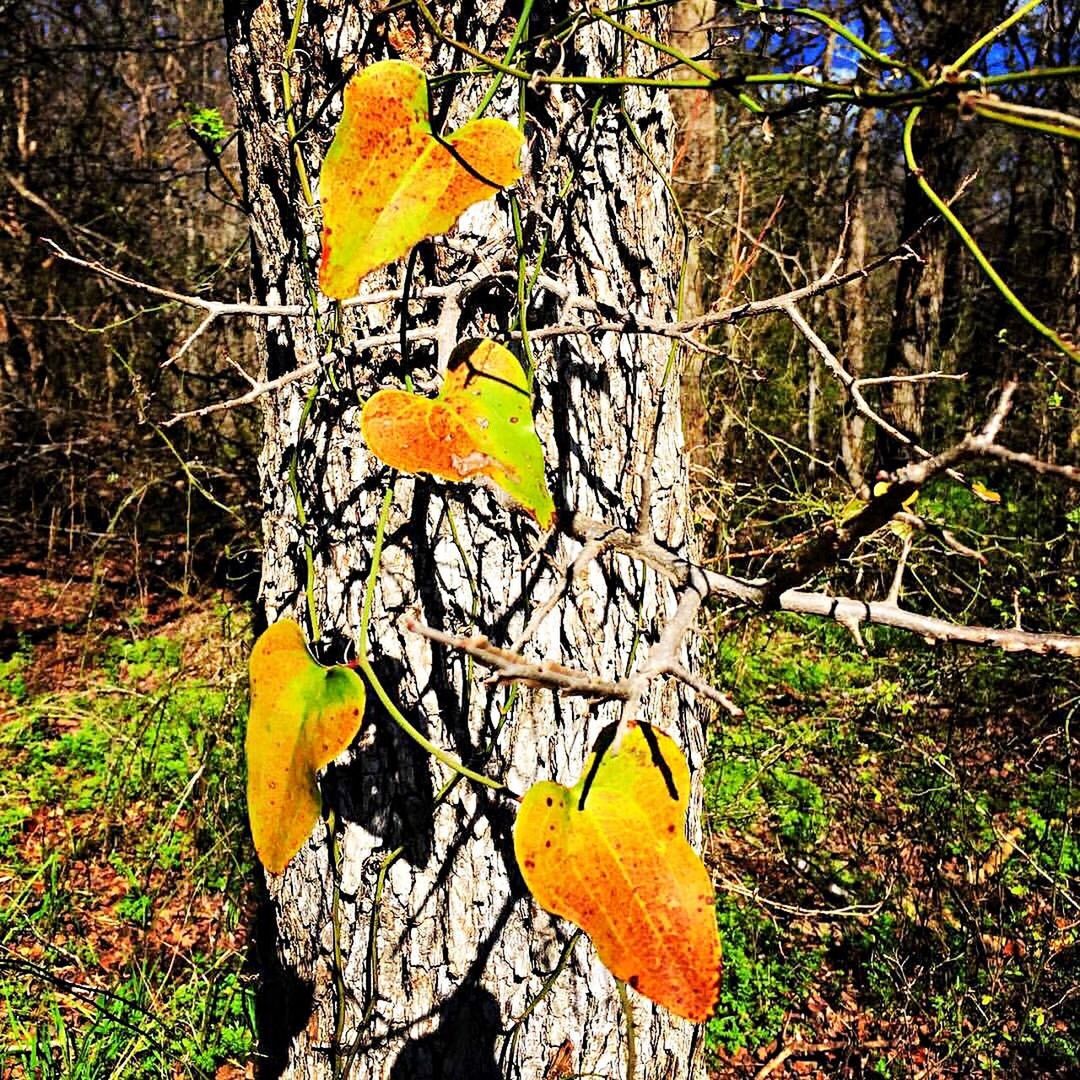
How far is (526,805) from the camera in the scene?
0.60 metres

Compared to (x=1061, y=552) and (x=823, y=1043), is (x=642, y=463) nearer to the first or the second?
(x=823, y=1043)

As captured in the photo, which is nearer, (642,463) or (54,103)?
(642,463)

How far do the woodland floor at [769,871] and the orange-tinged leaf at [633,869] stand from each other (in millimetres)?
1336

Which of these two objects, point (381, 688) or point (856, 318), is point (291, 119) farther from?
point (856, 318)

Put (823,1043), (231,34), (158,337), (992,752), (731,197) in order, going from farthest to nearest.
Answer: (158,337) → (731,197) → (992,752) → (823,1043) → (231,34)

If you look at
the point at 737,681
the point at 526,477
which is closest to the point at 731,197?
the point at 737,681

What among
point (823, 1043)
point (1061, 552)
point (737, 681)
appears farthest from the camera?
point (1061, 552)

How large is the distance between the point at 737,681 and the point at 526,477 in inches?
130

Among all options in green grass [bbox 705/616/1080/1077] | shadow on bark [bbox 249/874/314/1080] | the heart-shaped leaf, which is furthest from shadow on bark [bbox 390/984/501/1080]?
green grass [bbox 705/616/1080/1077]

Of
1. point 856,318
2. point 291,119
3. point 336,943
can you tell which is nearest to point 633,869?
point 336,943

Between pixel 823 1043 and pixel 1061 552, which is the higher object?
pixel 1061 552

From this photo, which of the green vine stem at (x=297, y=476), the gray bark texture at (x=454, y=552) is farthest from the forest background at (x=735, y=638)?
the green vine stem at (x=297, y=476)

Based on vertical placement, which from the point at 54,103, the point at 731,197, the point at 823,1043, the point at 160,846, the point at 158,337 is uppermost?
the point at 54,103

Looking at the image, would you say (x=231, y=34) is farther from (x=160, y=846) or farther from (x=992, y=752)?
(x=992, y=752)
